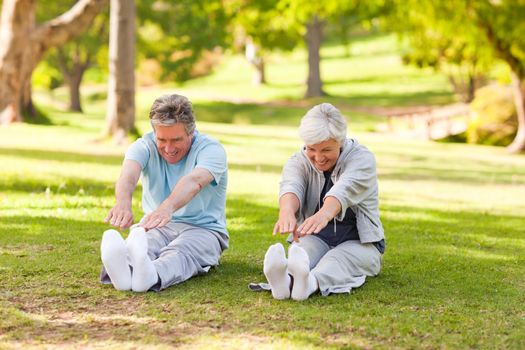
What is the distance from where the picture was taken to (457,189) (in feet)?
45.6

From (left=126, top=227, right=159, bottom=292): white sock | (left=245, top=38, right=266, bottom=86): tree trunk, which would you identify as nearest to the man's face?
(left=126, top=227, right=159, bottom=292): white sock

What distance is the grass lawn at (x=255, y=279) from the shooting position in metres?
4.71

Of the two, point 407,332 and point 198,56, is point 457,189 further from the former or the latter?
point 198,56

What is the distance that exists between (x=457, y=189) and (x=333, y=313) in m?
9.13

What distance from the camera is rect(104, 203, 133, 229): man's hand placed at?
18.6 feet

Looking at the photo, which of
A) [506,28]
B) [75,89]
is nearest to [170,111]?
[506,28]

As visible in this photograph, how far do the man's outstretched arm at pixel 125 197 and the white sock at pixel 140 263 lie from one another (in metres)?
0.19

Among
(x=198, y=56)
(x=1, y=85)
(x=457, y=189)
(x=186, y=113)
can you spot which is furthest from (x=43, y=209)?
(x=198, y=56)

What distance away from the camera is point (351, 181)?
19.4 feet

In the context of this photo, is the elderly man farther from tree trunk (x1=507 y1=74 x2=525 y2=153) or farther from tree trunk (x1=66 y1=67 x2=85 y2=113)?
tree trunk (x1=66 y1=67 x2=85 y2=113)

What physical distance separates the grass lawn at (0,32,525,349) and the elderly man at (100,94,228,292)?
147 mm

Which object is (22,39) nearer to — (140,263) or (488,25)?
(488,25)

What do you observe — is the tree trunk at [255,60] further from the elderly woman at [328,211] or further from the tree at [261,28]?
the elderly woman at [328,211]

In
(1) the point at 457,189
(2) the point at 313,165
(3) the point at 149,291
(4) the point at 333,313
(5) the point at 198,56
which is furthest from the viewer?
(5) the point at 198,56
